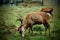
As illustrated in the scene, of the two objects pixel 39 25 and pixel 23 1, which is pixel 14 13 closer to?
pixel 23 1

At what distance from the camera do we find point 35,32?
248cm

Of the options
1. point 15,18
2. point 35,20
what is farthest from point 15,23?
point 35,20

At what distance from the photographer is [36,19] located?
248cm

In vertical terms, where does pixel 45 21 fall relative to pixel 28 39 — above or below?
above

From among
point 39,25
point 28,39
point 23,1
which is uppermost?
point 23,1

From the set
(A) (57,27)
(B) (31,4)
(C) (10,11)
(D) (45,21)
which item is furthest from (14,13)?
(A) (57,27)

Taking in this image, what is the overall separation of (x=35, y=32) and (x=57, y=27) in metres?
0.32

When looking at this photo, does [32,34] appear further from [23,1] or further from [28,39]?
[23,1]

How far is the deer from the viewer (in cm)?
244

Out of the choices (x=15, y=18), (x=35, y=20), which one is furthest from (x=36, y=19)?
(x=15, y=18)

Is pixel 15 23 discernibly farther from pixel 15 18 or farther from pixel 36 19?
pixel 36 19

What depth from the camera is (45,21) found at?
8.19 feet

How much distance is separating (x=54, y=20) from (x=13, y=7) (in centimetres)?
59

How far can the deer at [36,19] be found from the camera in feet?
8.00
